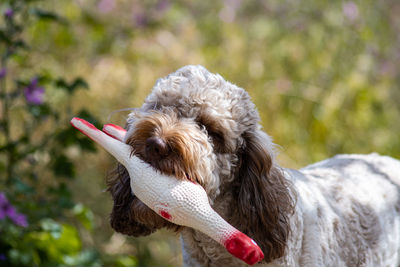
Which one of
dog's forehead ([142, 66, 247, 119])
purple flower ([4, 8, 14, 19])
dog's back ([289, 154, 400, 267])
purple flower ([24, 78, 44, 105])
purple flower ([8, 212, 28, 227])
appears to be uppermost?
dog's forehead ([142, 66, 247, 119])

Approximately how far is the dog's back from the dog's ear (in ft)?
0.54

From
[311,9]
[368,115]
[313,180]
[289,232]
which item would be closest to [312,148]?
[368,115]

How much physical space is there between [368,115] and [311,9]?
1.78 m

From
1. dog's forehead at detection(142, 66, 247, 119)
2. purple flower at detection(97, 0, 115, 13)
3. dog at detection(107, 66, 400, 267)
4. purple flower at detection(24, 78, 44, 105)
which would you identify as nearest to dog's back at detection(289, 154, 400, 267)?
dog at detection(107, 66, 400, 267)

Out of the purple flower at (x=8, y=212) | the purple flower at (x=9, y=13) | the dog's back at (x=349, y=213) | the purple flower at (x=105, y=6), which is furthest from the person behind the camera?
the purple flower at (x=105, y=6)

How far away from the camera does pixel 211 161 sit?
77.5 inches

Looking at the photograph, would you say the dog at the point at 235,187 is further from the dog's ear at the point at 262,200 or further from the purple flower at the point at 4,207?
the purple flower at the point at 4,207

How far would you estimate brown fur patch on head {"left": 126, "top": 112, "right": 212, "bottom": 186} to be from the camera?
71.3 inches

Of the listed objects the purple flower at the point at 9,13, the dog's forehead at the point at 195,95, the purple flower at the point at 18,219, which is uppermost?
the dog's forehead at the point at 195,95

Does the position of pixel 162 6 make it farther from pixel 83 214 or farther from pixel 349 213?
pixel 349 213

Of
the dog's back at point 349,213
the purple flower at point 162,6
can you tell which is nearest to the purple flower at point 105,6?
the purple flower at point 162,6

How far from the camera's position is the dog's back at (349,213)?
7.36ft

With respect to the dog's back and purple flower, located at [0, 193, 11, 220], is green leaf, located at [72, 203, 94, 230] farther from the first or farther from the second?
the dog's back

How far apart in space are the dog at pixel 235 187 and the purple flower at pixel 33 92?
1.04 meters
